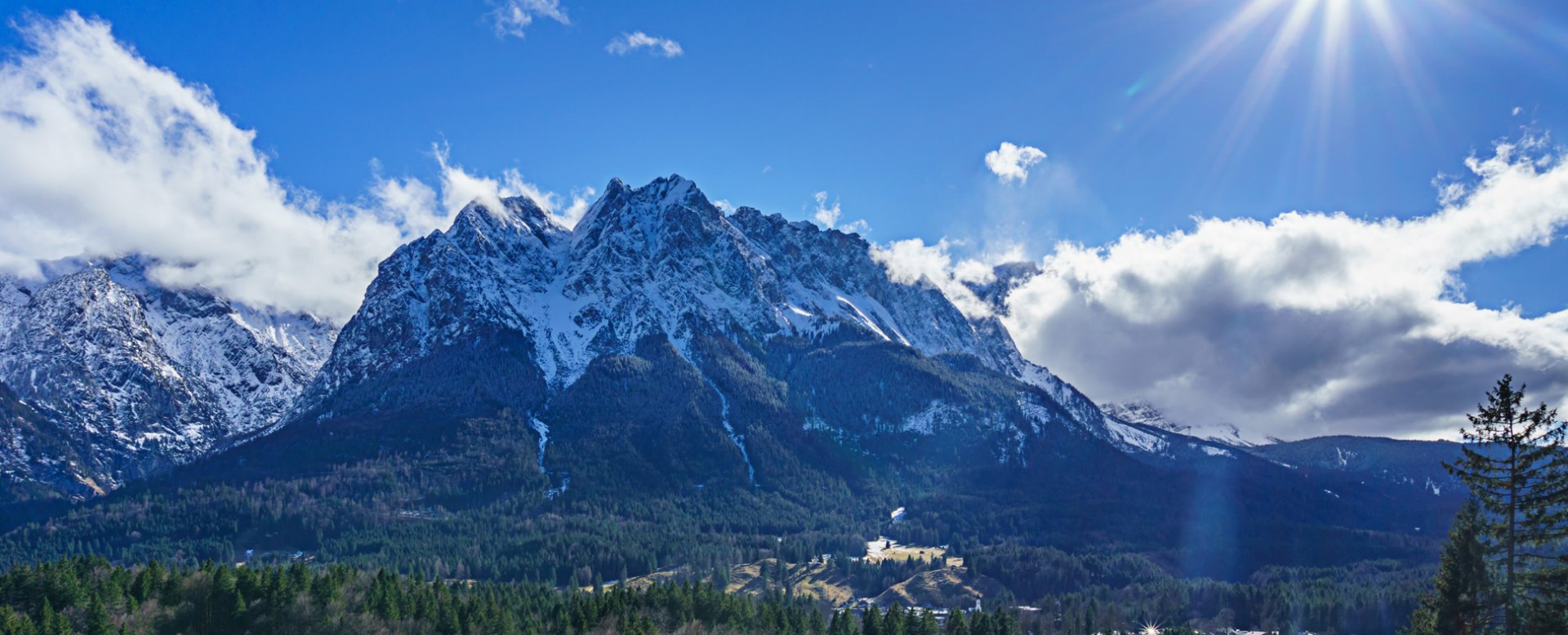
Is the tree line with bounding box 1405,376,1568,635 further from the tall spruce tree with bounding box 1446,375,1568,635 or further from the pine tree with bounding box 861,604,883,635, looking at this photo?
the pine tree with bounding box 861,604,883,635

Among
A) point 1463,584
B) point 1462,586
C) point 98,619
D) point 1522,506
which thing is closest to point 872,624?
point 98,619

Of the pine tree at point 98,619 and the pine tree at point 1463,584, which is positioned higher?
the pine tree at point 1463,584

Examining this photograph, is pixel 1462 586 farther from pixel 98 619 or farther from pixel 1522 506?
pixel 98 619

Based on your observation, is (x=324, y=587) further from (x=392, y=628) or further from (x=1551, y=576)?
(x=1551, y=576)

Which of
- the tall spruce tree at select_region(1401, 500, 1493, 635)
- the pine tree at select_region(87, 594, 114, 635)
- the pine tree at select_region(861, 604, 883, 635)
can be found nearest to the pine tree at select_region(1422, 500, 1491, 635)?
the tall spruce tree at select_region(1401, 500, 1493, 635)

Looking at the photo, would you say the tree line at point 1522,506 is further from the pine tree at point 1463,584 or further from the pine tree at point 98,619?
the pine tree at point 98,619

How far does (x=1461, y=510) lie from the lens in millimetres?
70812

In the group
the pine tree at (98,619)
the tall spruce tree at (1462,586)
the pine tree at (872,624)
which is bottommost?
the pine tree at (98,619)

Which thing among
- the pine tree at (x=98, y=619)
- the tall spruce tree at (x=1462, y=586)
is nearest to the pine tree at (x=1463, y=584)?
the tall spruce tree at (x=1462, y=586)

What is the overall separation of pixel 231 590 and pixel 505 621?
35.9 meters

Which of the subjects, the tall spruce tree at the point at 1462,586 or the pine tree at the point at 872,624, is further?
the pine tree at the point at 872,624

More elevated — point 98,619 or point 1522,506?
point 1522,506

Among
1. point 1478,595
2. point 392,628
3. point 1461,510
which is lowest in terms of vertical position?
point 392,628

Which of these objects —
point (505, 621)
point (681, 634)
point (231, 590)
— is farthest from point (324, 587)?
point (681, 634)
